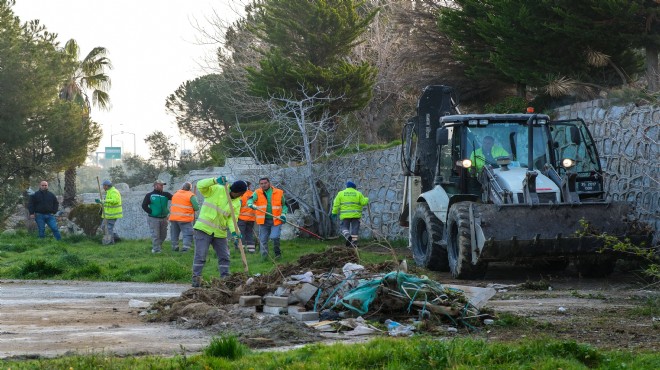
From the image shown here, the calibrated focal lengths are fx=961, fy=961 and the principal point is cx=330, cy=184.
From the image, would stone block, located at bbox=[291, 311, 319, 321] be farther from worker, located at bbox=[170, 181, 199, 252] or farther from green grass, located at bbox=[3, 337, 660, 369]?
worker, located at bbox=[170, 181, 199, 252]

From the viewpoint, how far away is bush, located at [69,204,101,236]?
107ft

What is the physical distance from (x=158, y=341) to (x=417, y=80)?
20.3 m

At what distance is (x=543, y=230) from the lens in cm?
1497

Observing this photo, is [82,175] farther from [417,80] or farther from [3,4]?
[417,80]

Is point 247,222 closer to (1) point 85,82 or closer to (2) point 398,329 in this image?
(2) point 398,329

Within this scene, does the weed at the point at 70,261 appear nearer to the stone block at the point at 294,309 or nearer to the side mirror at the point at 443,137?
the side mirror at the point at 443,137

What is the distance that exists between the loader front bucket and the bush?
66.1ft

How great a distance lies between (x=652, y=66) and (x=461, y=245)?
9.24 metres

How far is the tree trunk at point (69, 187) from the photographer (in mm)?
47188

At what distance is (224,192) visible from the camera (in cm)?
1487

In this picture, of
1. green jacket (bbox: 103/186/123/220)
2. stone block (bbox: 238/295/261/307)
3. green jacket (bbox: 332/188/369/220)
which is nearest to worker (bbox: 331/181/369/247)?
green jacket (bbox: 332/188/369/220)

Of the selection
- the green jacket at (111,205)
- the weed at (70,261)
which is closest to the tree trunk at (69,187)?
the green jacket at (111,205)

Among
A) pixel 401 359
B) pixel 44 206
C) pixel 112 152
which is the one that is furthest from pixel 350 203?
pixel 112 152

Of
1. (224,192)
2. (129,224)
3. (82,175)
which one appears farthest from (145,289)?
(82,175)
